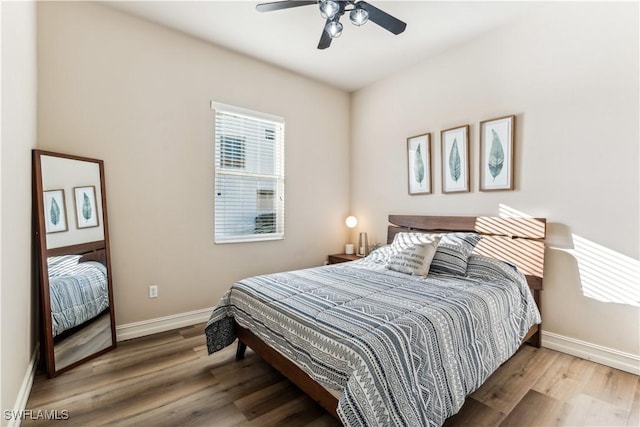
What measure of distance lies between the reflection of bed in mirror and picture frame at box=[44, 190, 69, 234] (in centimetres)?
17

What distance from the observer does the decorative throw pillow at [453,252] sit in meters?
2.57

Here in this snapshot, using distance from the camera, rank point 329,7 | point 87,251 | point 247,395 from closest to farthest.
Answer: point 247,395 → point 329,7 → point 87,251

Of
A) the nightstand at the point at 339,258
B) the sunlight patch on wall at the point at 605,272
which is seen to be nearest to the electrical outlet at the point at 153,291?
the nightstand at the point at 339,258

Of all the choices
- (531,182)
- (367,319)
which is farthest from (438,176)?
(367,319)

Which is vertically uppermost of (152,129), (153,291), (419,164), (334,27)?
(334,27)

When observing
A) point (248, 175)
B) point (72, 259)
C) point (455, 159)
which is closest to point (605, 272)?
point (455, 159)

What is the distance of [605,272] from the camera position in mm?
2367

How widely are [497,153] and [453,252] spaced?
109 centimetres

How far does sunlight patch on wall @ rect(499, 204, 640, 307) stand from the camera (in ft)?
7.42

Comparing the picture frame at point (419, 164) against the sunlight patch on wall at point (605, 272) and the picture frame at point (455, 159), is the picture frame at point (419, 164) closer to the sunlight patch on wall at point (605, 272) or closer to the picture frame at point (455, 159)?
the picture frame at point (455, 159)

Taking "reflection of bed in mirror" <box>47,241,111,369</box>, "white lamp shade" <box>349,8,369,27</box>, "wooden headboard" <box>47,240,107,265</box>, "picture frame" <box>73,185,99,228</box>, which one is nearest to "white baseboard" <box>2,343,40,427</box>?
"reflection of bed in mirror" <box>47,241,111,369</box>

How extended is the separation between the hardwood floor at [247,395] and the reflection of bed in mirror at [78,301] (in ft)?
0.50

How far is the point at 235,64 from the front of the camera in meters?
3.38

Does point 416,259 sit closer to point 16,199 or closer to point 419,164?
point 419,164
